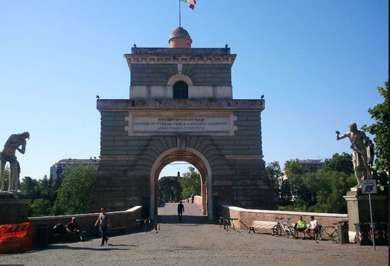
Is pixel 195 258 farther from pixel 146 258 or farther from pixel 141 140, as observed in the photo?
pixel 141 140

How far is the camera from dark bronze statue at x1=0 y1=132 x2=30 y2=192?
703 inches

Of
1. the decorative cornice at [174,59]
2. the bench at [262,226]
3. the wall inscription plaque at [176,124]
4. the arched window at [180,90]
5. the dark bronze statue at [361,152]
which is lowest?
the bench at [262,226]

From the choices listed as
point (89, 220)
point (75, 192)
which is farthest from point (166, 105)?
point (75, 192)

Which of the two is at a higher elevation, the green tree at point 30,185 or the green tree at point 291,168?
the green tree at point 291,168

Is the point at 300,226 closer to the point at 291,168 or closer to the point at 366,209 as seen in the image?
the point at 366,209

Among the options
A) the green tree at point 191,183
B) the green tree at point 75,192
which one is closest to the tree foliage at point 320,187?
the green tree at point 191,183

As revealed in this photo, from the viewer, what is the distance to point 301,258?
1291 cm

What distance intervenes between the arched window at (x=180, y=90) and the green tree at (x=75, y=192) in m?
27.4

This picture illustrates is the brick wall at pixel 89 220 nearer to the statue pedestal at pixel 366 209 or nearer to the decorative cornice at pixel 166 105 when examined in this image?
the decorative cornice at pixel 166 105

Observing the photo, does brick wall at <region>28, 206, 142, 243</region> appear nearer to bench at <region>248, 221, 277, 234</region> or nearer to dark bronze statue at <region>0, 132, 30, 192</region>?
dark bronze statue at <region>0, 132, 30, 192</region>

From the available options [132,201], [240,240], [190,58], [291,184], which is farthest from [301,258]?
[291,184]

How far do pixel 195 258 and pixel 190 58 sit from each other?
2394cm

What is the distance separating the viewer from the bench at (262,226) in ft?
71.0

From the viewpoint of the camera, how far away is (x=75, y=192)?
5916cm
